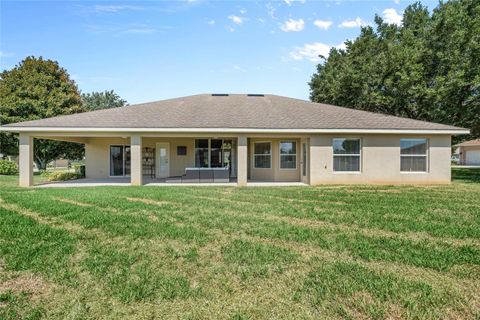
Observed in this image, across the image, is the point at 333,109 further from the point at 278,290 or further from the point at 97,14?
the point at 278,290

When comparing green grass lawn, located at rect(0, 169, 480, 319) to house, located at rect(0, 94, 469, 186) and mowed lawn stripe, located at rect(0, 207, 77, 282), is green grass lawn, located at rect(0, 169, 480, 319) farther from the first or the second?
house, located at rect(0, 94, 469, 186)

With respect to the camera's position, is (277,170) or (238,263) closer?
(238,263)

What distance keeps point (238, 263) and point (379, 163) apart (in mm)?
13184

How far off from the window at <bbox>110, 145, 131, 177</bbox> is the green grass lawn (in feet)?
39.4

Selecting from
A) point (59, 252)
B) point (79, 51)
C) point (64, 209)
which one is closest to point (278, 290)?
point (59, 252)

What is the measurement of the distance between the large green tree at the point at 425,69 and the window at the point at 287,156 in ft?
29.1

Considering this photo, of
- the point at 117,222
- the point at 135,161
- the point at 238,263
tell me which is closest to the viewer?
the point at 238,263

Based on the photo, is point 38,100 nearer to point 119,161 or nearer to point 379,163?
point 119,161

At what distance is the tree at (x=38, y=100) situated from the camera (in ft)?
77.4

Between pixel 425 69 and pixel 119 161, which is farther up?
pixel 425 69

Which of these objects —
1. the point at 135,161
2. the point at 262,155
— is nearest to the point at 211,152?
the point at 262,155

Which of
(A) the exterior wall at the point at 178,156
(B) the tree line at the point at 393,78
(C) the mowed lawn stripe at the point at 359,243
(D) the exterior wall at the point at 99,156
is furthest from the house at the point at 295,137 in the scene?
(C) the mowed lawn stripe at the point at 359,243

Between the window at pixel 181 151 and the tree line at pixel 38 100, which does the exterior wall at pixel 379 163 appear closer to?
the window at pixel 181 151

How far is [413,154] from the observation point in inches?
626
